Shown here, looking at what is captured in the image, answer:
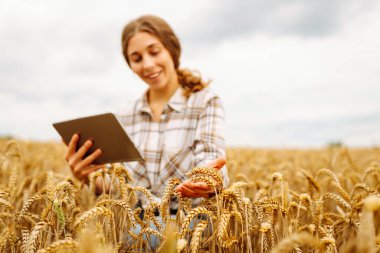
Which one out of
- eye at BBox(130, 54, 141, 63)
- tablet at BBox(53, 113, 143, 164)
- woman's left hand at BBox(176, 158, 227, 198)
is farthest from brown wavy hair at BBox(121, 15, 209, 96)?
woman's left hand at BBox(176, 158, 227, 198)

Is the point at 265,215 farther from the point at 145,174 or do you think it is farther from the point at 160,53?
the point at 160,53

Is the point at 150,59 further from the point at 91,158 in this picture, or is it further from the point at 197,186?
the point at 197,186

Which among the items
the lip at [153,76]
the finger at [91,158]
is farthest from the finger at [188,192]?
the lip at [153,76]

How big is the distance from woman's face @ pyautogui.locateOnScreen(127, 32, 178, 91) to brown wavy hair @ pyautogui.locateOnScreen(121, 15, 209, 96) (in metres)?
0.05

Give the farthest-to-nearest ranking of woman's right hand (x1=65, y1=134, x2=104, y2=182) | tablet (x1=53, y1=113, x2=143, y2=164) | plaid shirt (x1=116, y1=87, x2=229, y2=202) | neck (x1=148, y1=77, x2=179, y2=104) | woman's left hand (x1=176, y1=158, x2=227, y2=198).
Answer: neck (x1=148, y1=77, x2=179, y2=104) < plaid shirt (x1=116, y1=87, x2=229, y2=202) < woman's right hand (x1=65, y1=134, x2=104, y2=182) < tablet (x1=53, y1=113, x2=143, y2=164) < woman's left hand (x1=176, y1=158, x2=227, y2=198)

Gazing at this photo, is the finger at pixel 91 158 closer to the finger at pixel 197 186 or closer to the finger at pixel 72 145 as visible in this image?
the finger at pixel 72 145

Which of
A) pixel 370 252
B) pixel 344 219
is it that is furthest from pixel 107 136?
pixel 370 252

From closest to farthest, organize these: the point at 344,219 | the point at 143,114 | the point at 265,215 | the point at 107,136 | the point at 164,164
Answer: the point at 265,215
the point at 344,219
the point at 107,136
the point at 164,164
the point at 143,114

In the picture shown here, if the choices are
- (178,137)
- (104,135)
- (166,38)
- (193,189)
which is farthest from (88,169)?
(166,38)

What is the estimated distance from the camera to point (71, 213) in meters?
1.64

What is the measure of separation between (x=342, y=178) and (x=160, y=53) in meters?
1.75

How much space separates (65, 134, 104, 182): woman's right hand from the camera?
2178 millimetres

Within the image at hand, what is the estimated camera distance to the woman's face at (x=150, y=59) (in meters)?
2.47

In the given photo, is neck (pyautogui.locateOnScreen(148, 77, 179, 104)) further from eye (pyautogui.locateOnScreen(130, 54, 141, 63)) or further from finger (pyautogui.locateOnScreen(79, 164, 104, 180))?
finger (pyautogui.locateOnScreen(79, 164, 104, 180))
